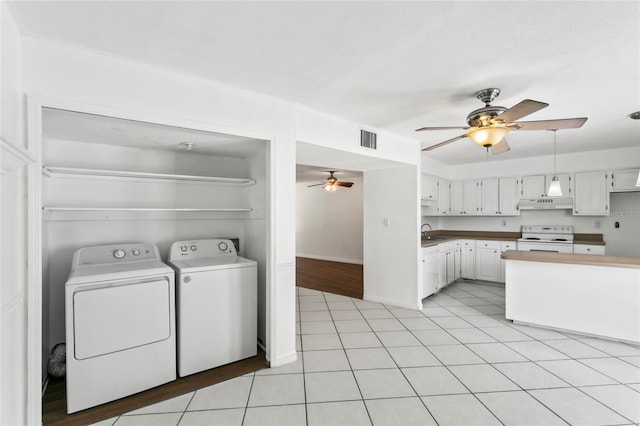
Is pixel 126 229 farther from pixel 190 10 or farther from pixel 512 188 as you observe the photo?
pixel 512 188

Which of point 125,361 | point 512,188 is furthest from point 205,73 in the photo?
point 512,188

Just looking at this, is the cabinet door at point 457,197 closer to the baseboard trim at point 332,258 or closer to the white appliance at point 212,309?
the baseboard trim at point 332,258

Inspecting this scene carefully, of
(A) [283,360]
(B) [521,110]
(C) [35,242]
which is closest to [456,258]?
(B) [521,110]

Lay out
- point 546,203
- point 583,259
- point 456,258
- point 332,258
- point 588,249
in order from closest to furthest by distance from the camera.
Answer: point 583,259, point 588,249, point 546,203, point 456,258, point 332,258

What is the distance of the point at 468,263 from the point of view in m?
5.70

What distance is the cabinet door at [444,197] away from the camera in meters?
5.70

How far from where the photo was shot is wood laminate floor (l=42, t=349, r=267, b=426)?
6.51 feet

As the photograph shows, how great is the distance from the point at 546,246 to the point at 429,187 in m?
2.21

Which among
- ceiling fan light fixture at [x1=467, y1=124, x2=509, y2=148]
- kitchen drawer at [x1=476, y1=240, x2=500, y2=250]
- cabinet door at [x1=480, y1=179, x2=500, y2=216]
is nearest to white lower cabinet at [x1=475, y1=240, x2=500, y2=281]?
kitchen drawer at [x1=476, y1=240, x2=500, y2=250]

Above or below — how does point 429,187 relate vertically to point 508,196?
above

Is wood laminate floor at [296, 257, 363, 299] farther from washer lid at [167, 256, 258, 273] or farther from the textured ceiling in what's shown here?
the textured ceiling

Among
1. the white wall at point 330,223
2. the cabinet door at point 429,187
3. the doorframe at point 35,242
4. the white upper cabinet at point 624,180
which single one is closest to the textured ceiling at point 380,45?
the doorframe at point 35,242

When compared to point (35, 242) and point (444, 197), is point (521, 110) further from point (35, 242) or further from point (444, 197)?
point (444, 197)

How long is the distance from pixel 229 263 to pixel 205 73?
163 cm
